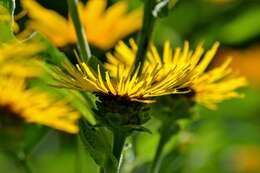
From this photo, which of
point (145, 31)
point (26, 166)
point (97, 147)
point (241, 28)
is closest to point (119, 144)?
point (97, 147)

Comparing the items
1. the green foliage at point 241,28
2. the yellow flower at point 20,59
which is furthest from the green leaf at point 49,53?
the green foliage at point 241,28

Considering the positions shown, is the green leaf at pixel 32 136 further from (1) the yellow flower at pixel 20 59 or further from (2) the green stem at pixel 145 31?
(2) the green stem at pixel 145 31

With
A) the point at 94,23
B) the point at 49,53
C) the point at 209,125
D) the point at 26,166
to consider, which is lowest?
the point at 26,166

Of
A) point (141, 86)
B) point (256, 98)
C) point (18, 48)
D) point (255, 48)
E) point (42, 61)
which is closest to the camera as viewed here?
point (141, 86)

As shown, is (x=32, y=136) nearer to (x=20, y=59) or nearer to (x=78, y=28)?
(x=20, y=59)

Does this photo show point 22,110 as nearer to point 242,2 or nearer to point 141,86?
point 141,86

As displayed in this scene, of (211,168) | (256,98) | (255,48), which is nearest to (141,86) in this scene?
(211,168)
